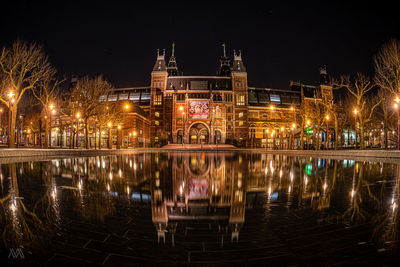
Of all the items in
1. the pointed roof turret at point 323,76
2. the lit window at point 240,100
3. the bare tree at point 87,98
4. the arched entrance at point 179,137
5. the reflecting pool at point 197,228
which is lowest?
the reflecting pool at point 197,228

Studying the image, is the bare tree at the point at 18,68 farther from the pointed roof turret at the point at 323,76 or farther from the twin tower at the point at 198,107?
the pointed roof turret at the point at 323,76

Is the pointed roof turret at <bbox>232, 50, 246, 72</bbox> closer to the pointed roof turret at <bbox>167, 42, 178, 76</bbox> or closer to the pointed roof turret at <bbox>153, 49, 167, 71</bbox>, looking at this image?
the pointed roof turret at <bbox>153, 49, 167, 71</bbox>

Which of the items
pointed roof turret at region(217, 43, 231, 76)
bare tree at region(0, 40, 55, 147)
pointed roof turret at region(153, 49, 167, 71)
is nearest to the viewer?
bare tree at region(0, 40, 55, 147)

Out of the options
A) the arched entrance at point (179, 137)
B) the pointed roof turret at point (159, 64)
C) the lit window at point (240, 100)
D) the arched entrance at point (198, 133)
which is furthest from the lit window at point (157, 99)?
the lit window at point (240, 100)

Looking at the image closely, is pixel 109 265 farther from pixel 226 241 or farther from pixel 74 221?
pixel 74 221

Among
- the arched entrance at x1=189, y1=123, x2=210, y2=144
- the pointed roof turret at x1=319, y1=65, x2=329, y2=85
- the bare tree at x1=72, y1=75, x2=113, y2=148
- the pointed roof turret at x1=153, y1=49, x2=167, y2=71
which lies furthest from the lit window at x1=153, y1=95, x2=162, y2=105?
the pointed roof turret at x1=319, y1=65, x2=329, y2=85

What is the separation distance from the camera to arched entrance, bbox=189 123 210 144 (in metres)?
71.8

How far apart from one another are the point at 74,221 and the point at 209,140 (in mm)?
64126

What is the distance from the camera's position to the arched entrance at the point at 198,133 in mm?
71812

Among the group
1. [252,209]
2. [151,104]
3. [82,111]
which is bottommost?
[252,209]

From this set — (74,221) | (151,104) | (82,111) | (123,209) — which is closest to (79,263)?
(74,221)

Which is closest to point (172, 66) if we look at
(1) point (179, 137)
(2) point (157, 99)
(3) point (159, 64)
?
(3) point (159, 64)

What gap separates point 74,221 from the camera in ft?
11.0

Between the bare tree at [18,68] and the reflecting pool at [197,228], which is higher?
the bare tree at [18,68]
